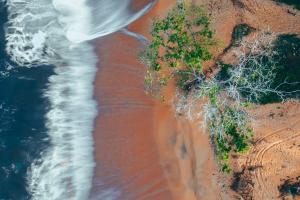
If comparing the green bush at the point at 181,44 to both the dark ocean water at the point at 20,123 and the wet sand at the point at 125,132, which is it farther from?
the dark ocean water at the point at 20,123

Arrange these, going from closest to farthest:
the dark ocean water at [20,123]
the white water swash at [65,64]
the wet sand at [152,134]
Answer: the wet sand at [152,134] < the white water swash at [65,64] < the dark ocean water at [20,123]

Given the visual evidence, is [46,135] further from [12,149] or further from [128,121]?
[128,121]

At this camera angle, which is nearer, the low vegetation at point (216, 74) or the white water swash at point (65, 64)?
the low vegetation at point (216, 74)

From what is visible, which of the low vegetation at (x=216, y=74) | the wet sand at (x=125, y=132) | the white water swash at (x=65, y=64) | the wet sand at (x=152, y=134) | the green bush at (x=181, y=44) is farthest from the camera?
the white water swash at (x=65, y=64)

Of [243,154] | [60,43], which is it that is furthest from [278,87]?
[60,43]

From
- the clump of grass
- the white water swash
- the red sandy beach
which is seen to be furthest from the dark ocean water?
the clump of grass

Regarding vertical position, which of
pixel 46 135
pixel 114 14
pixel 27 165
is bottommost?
pixel 27 165

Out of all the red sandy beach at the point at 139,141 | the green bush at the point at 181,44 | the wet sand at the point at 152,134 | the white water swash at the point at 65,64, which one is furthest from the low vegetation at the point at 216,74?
the white water swash at the point at 65,64
